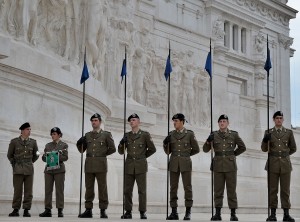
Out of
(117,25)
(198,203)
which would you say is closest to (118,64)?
(117,25)

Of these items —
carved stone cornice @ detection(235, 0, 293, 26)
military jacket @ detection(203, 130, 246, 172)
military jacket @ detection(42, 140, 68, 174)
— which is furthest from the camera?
carved stone cornice @ detection(235, 0, 293, 26)

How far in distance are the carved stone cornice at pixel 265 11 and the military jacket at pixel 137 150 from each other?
68.6ft

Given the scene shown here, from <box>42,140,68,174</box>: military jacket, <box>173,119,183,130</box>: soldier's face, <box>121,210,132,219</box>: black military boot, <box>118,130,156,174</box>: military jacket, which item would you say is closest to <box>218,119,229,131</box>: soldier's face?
<box>173,119,183,130</box>: soldier's face

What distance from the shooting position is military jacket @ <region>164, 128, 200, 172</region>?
10.3 meters

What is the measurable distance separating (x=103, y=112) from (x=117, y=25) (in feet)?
15.3

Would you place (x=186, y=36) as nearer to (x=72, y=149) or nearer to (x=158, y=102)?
(x=158, y=102)

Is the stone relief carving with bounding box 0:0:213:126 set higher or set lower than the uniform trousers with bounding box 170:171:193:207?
higher

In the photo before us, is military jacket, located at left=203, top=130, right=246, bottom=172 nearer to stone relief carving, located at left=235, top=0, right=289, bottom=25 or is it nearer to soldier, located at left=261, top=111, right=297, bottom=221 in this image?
soldier, located at left=261, top=111, right=297, bottom=221

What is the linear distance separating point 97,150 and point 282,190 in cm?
328

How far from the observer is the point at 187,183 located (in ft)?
33.7

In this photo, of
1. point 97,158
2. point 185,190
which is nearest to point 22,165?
point 97,158

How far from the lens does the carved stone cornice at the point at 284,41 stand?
33125mm

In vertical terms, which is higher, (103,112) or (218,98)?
(218,98)

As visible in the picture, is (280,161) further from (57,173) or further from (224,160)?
(57,173)
